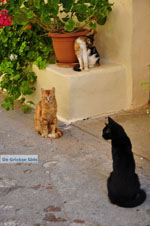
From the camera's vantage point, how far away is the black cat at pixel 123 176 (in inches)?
117

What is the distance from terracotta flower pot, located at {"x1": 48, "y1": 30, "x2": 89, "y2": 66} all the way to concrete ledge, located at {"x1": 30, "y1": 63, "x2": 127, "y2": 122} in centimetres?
16

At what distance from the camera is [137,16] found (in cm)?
484

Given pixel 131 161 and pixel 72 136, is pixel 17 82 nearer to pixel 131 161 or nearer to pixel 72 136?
pixel 72 136

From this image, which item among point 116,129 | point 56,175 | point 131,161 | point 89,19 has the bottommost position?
point 56,175

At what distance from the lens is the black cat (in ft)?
9.74

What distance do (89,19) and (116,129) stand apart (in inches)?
96.4

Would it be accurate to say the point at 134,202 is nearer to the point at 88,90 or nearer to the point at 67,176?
the point at 67,176

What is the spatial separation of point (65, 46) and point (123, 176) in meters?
2.57

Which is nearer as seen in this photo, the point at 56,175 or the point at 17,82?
the point at 56,175

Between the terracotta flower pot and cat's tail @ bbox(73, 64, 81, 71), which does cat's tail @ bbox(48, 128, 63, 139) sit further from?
the terracotta flower pot

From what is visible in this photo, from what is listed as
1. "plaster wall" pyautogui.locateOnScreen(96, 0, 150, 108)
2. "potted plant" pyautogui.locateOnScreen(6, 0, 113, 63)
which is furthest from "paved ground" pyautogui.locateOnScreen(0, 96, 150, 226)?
"potted plant" pyautogui.locateOnScreen(6, 0, 113, 63)

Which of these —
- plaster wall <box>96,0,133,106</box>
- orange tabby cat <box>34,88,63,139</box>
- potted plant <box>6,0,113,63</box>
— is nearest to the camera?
orange tabby cat <box>34,88,63,139</box>

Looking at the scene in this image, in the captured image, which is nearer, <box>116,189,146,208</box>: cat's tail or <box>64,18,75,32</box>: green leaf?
<box>116,189,146,208</box>: cat's tail

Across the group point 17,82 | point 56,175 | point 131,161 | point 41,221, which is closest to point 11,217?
point 41,221
